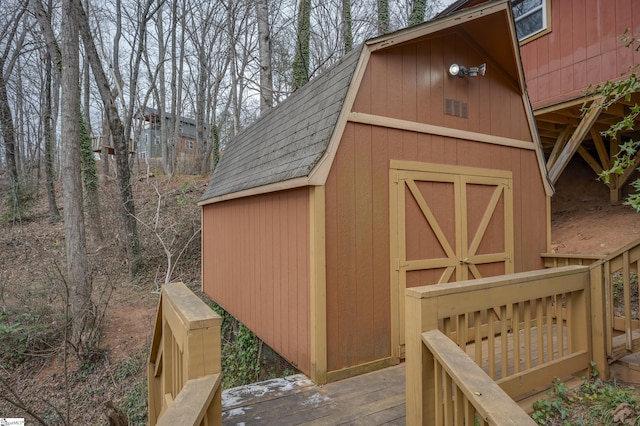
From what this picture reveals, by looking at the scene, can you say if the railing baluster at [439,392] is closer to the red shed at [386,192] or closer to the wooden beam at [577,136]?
the red shed at [386,192]

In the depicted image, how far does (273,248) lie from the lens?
4020 mm

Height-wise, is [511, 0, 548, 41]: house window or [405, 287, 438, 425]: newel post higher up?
[511, 0, 548, 41]: house window

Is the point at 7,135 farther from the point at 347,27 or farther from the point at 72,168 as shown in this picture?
the point at 347,27

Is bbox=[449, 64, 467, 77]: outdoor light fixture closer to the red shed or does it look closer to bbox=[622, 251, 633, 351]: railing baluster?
the red shed

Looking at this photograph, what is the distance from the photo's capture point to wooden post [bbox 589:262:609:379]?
2963mm

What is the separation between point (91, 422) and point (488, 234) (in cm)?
641

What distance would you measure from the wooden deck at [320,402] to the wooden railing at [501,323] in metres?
0.53

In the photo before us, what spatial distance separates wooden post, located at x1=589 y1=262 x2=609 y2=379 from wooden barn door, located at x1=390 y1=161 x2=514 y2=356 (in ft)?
4.19

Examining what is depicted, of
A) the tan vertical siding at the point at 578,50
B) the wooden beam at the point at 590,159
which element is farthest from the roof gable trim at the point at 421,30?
the wooden beam at the point at 590,159

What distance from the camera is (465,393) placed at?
66.1 inches

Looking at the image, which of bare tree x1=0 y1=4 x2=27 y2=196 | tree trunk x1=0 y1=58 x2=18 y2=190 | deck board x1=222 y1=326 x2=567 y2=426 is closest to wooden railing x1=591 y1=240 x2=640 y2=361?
deck board x1=222 y1=326 x2=567 y2=426

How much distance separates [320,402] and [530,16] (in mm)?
8859

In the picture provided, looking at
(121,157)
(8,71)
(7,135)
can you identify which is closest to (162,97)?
(8,71)

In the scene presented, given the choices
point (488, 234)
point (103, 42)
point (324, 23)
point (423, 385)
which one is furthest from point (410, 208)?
point (103, 42)
